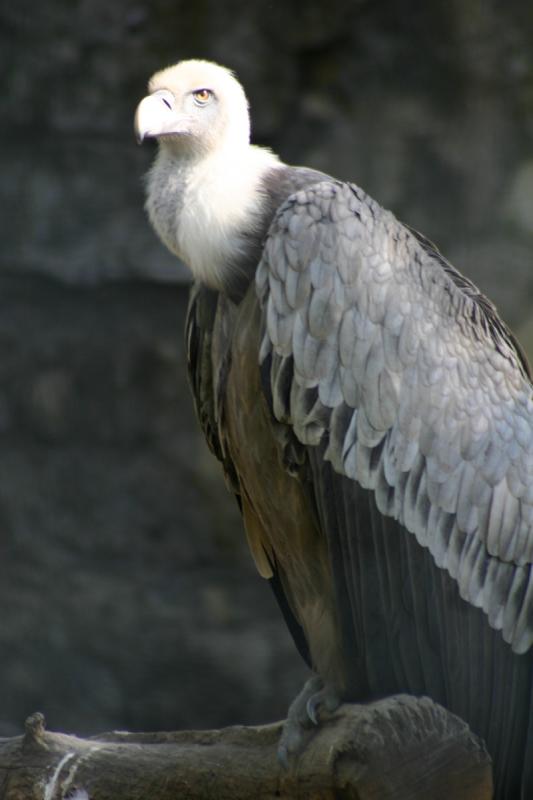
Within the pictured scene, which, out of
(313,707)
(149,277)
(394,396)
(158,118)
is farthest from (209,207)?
(149,277)

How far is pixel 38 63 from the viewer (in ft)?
15.6

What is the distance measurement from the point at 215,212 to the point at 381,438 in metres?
0.62

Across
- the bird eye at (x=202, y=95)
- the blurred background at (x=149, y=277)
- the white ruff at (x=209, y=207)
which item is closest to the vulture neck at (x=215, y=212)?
the white ruff at (x=209, y=207)

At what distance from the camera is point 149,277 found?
5.02 metres

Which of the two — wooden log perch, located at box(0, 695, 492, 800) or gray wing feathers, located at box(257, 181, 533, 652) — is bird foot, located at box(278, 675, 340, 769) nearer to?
wooden log perch, located at box(0, 695, 492, 800)

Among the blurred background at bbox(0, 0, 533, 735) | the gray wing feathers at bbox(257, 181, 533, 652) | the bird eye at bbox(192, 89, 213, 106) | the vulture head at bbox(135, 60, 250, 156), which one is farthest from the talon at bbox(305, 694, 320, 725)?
the blurred background at bbox(0, 0, 533, 735)

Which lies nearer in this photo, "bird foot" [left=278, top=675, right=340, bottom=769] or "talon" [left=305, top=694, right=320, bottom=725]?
"bird foot" [left=278, top=675, right=340, bottom=769]

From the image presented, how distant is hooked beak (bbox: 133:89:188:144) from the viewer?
287 centimetres

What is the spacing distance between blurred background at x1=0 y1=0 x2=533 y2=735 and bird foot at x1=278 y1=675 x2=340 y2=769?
2150 mm

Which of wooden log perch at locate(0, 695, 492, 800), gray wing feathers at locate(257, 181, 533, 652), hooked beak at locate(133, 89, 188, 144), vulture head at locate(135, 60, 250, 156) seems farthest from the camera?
→ vulture head at locate(135, 60, 250, 156)

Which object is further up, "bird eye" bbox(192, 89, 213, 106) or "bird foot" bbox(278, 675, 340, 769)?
"bird eye" bbox(192, 89, 213, 106)

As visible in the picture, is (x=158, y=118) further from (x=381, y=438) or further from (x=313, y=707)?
(x=313, y=707)

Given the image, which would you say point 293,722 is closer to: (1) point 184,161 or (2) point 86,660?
(1) point 184,161

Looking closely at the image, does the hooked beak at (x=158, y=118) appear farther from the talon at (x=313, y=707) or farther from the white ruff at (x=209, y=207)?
the talon at (x=313, y=707)
